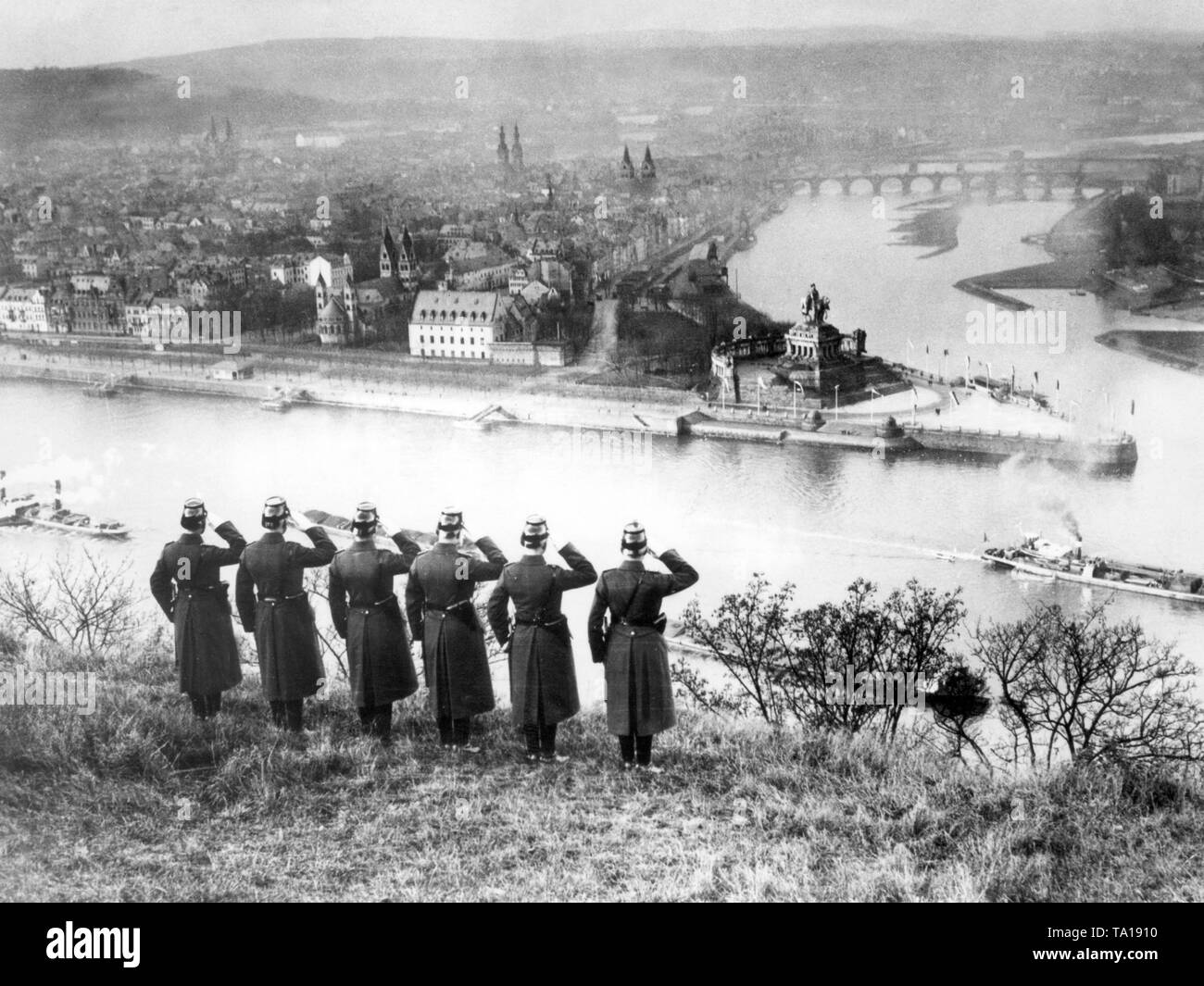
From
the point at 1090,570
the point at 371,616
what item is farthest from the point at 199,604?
the point at 1090,570

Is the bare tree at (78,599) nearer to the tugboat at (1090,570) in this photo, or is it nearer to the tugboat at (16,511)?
the tugboat at (16,511)

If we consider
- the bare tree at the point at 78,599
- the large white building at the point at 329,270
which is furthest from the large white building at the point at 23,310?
the large white building at the point at 329,270

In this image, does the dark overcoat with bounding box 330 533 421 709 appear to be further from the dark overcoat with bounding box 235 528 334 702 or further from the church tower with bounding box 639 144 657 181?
the church tower with bounding box 639 144 657 181

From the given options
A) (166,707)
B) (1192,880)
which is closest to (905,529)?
(1192,880)

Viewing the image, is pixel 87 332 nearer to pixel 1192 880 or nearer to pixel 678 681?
pixel 678 681

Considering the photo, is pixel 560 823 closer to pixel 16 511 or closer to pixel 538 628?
pixel 538 628

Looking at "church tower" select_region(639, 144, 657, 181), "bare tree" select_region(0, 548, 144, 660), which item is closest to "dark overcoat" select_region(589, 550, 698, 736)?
"church tower" select_region(639, 144, 657, 181)
